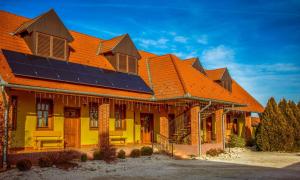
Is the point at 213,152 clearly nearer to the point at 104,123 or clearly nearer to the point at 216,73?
the point at 104,123

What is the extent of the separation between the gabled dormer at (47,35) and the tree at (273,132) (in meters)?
15.5

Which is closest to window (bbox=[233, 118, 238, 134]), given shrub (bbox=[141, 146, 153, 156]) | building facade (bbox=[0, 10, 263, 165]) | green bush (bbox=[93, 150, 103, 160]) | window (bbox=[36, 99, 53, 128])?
building facade (bbox=[0, 10, 263, 165])

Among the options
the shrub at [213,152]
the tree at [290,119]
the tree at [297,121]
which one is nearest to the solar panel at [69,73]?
the shrub at [213,152]

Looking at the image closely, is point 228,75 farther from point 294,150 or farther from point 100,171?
point 100,171

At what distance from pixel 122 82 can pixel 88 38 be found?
481cm

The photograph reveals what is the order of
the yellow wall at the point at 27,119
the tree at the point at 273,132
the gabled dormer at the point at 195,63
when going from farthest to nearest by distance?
1. the gabled dormer at the point at 195,63
2. the tree at the point at 273,132
3. the yellow wall at the point at 27,119

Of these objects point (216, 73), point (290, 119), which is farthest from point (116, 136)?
point (216, 73)

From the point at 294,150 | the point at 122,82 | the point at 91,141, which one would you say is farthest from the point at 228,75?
the point at 91,141

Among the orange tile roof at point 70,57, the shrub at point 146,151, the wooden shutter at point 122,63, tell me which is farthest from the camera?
the wooden shutter at point 122,63

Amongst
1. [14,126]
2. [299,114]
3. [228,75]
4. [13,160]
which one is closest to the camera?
[13,160]

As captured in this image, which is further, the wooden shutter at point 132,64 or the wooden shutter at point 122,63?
the wooden shutter at point 132,64

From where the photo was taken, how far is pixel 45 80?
579 inches

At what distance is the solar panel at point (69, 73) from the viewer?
1432cm

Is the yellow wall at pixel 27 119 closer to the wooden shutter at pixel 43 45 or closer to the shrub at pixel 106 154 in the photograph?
the shrub at pixel 106 154
